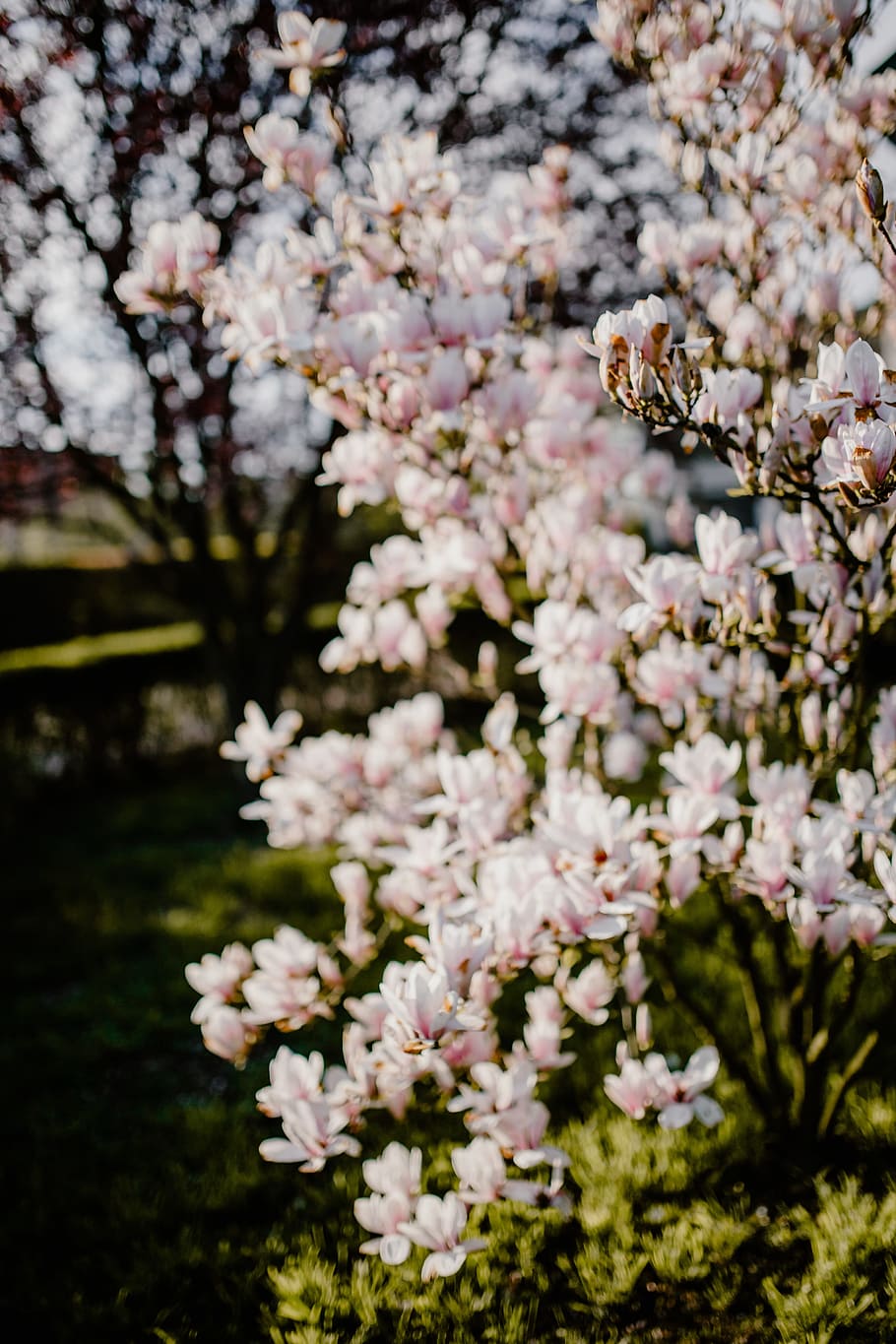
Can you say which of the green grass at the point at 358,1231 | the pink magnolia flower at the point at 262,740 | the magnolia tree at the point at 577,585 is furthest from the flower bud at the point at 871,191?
the green grass at the point at 358,1231

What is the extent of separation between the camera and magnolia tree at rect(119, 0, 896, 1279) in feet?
5.23

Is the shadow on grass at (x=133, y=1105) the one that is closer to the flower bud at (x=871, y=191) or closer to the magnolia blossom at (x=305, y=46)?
the flower bud at (x=871, y=191)

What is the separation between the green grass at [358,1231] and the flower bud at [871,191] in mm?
2043

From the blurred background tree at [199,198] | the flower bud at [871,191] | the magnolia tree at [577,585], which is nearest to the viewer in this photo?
the flower bud at [871,191]

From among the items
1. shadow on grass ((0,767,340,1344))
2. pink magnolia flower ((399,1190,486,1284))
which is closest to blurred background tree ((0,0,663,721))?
shadow on grass ((0,767,340,1344))

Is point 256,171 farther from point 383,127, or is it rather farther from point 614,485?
point 614,485

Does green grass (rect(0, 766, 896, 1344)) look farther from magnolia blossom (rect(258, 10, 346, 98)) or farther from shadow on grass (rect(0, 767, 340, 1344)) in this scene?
magnolia blossom (rect(258, 10, 346, 98))

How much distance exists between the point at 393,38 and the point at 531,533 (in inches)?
111

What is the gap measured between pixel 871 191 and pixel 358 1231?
2.50 meters

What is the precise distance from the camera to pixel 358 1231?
2338 millimetres

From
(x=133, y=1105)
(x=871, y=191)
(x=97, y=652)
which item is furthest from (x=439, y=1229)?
(x=97, y=652)

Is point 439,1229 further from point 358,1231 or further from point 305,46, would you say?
point 305,46

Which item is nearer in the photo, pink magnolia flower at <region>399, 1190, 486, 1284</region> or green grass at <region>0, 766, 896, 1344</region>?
pink magnolia flower at <region>399, 1190, 486, 1284</region>

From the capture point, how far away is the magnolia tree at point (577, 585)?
1.59 m
